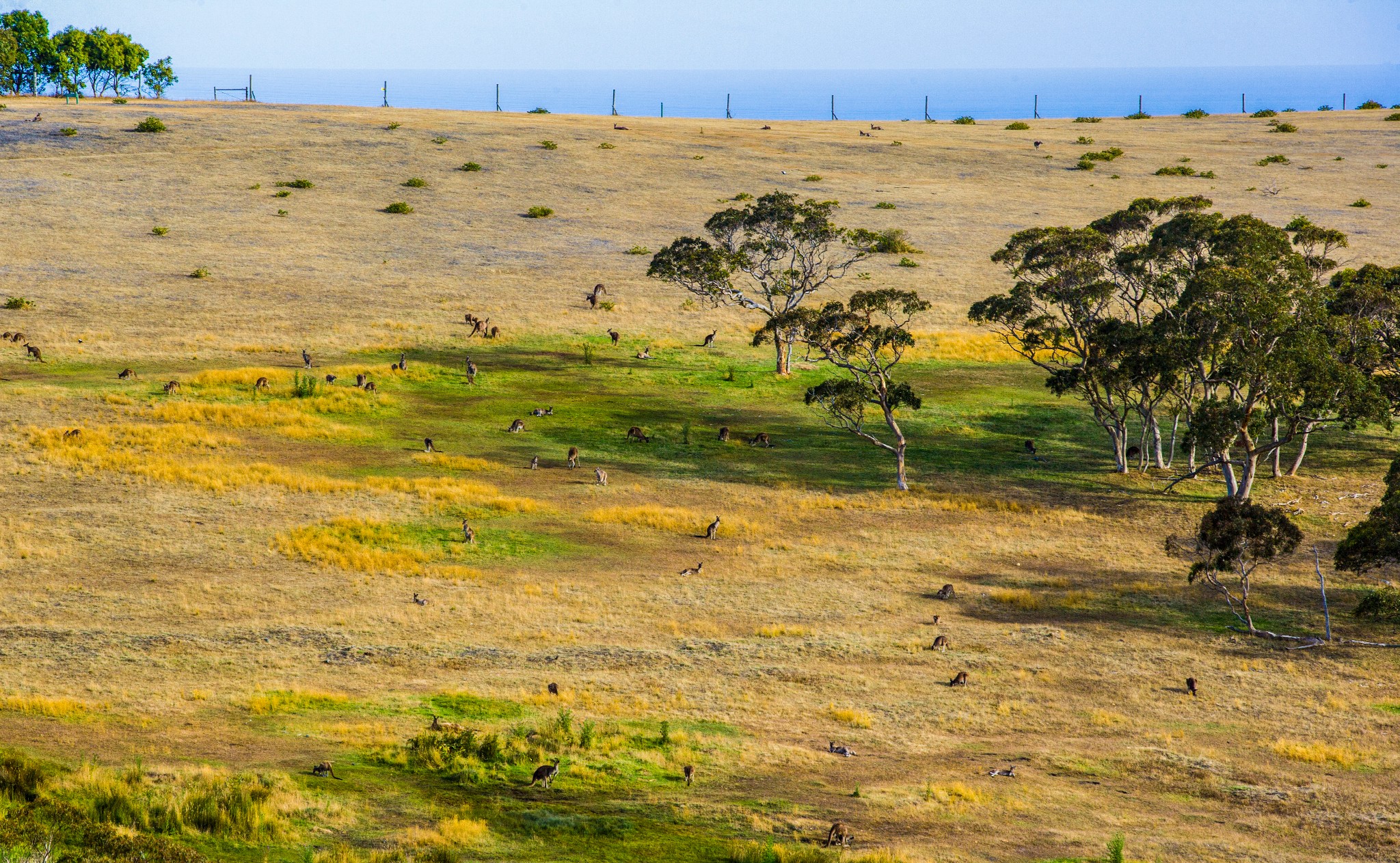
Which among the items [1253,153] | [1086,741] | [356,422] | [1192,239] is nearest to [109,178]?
[356,422]

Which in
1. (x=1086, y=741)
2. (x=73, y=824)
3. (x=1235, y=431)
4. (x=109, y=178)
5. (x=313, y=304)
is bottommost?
(x=1086, y=741)

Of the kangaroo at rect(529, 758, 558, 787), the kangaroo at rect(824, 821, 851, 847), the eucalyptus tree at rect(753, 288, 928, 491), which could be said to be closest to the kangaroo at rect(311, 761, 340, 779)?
the kangaroo at rect(529, 758, 558, 787)

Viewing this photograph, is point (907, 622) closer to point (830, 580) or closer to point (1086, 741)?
point (830, 580)

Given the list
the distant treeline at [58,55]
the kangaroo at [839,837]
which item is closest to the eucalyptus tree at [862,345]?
the kangaroo at [839,837]

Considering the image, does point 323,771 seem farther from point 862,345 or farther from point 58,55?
point 58,55

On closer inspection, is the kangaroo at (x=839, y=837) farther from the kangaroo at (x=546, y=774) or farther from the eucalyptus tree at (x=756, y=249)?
the eucalyptus tree at (x=756, y=249)

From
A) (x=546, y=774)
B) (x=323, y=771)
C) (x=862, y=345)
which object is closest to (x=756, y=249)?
(x=862, y=345)

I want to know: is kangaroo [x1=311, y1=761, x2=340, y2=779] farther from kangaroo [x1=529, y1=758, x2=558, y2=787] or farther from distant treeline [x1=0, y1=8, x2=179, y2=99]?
distant treeline [x1=0, y1=8, x2=179, y2=99]

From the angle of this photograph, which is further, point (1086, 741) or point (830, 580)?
point (830, 580)

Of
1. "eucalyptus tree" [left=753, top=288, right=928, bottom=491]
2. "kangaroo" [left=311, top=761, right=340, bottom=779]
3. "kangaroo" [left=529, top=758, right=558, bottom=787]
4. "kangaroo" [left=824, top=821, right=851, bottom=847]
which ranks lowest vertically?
"kangaroo" [left=824, top=821, right=851, bottom=847]
